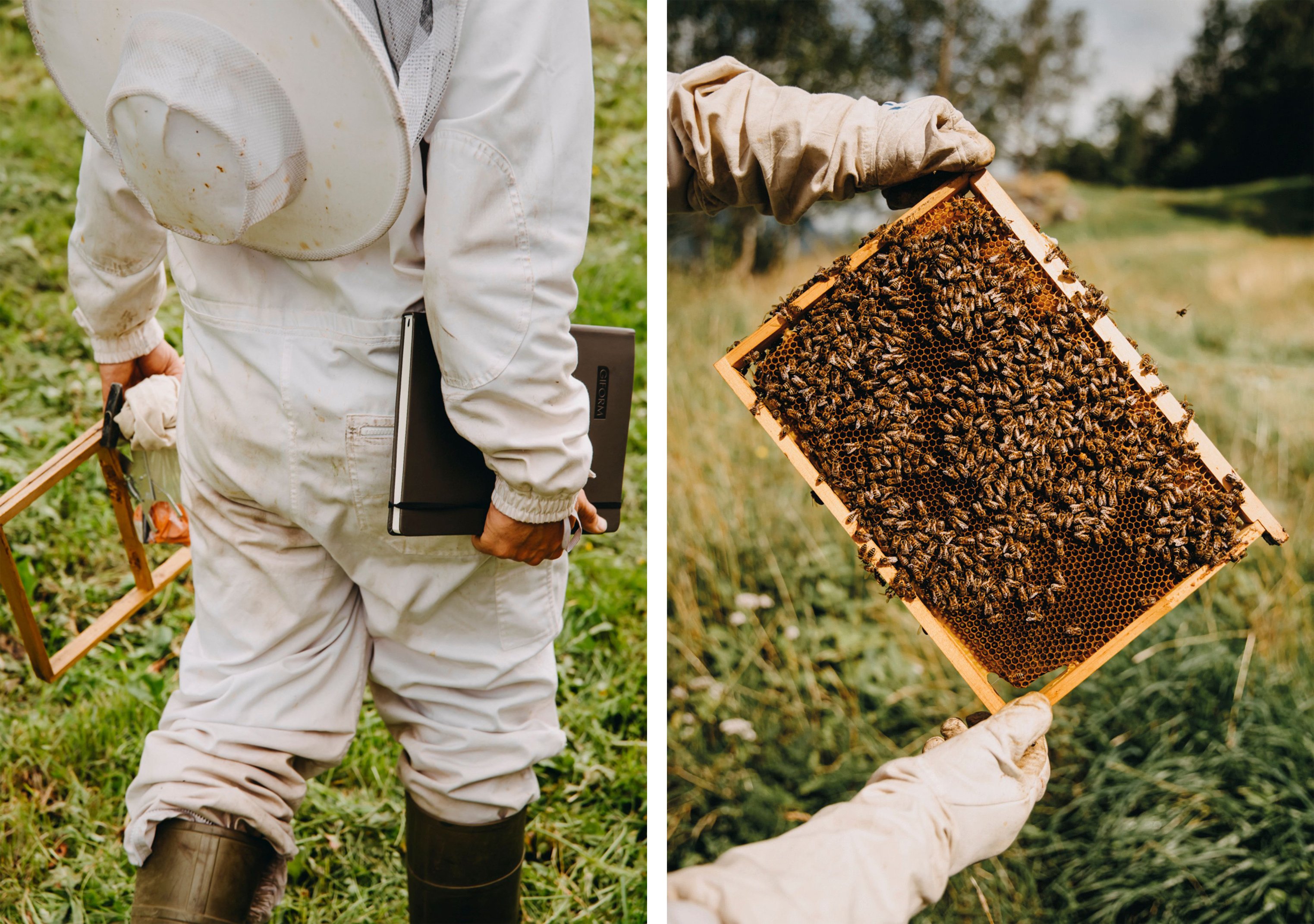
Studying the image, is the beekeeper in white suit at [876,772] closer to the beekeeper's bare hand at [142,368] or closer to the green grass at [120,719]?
the green grass at [120,719]

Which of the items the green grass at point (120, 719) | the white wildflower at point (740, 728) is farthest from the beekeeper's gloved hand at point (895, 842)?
the white wildflower at point (740, 728)

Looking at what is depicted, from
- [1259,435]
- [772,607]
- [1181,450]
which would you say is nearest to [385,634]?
[1181,450]

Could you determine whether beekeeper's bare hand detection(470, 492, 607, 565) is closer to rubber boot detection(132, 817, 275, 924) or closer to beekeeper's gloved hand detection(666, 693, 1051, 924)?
beekeeper's gloved hand detection(666, 693, 1051, 924)

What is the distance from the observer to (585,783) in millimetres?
3104

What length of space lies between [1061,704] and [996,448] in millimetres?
2216

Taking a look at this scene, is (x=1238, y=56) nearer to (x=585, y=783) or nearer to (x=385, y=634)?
(x=585, y=783)

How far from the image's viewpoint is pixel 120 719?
2994 millimetres

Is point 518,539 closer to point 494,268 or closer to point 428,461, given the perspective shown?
point 428,461

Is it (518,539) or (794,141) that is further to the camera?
(794,141)

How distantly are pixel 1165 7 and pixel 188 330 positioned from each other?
970 centimetres

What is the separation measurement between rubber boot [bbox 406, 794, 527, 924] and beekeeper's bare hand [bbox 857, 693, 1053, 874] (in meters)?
0.97

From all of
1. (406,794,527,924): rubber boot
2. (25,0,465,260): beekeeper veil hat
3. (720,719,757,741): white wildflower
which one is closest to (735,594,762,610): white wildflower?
(720,719,757,741): white wildflower

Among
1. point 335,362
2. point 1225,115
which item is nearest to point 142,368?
point 335,362

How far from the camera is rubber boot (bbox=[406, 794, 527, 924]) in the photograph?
2312 mm
